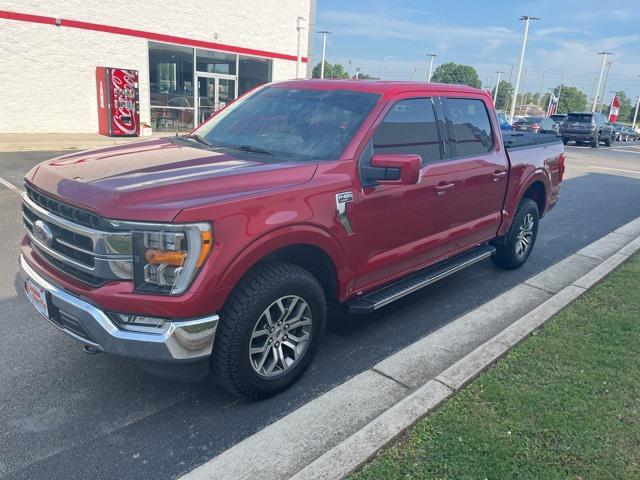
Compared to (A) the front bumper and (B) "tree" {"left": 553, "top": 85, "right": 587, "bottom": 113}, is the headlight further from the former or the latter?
(B) "tree" {"left": 553, "top": 85, "right": 587, "bottom": 113}

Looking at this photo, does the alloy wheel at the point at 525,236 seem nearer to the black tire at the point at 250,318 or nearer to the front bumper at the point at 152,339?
the black tire at the point at 250,318

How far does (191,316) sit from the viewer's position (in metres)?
2.62

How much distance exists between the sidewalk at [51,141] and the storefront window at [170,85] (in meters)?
2.78

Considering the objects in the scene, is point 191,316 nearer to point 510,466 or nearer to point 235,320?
point 235,320

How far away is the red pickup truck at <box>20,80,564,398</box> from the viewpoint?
8.53 feet

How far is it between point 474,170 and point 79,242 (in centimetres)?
328

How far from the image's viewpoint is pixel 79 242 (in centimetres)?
275

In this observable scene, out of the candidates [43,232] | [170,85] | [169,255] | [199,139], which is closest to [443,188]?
[199,139]

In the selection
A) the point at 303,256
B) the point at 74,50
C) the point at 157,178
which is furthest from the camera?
the point at 74,50

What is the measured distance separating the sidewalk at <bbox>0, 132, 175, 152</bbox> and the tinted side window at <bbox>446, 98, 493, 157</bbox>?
31.8 feet

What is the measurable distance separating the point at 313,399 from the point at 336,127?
185 cm

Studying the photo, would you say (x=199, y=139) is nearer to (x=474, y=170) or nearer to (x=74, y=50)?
(x=474, y=170)

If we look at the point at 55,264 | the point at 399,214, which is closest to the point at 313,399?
the point at 399,214

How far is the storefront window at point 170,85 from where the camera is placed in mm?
18694
